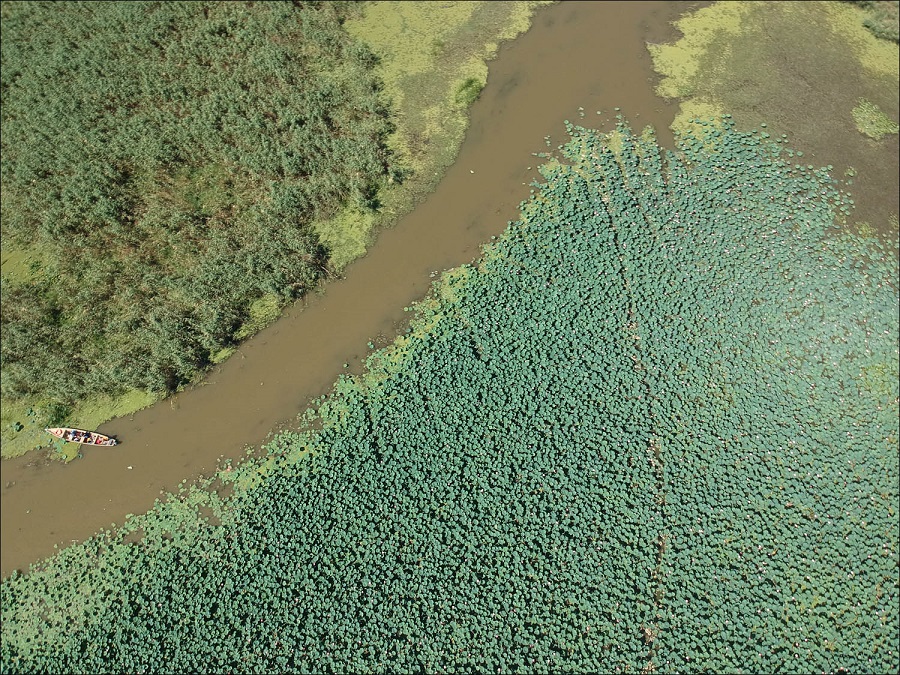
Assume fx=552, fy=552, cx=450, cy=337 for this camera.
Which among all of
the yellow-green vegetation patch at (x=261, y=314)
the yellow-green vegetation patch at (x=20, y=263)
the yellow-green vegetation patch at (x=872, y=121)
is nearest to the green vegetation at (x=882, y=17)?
the yellow-green vegetation patch at (x=872, y=121)

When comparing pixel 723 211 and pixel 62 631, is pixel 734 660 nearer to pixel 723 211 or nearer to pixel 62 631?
pixel 723 211

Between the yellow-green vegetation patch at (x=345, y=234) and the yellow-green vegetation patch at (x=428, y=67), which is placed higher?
the yellow-green vegetation patch at (x=428, y=67)

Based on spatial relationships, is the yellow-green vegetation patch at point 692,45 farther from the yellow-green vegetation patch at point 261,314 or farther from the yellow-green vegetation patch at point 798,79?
the yellow-green vegetation patch at point 261,314

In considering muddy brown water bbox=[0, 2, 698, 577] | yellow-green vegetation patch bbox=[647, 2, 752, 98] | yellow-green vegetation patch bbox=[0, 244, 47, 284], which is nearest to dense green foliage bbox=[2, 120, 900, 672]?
muddy brown water bbox=[0, 2, 698, 577]

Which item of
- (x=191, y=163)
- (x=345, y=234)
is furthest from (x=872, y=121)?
(x=191, y=163)

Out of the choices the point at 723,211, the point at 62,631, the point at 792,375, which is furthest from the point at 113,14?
the point at 792,375

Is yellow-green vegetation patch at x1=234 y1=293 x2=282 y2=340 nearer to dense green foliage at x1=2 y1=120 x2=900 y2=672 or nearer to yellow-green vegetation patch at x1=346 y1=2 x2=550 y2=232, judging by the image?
yellow-green vegetation patch at x1=346 y1=2 x2=550 y2=232

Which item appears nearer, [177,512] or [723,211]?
[177,512]
